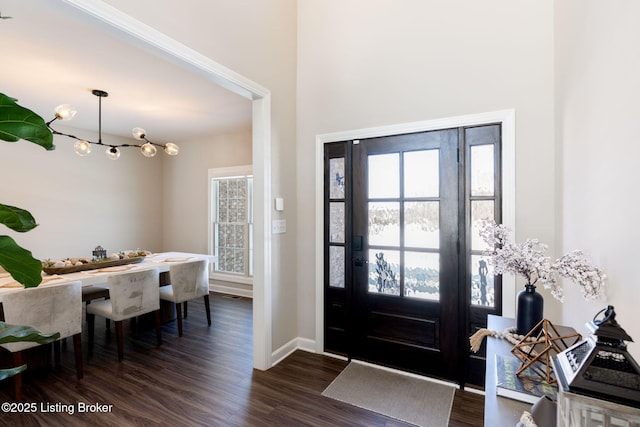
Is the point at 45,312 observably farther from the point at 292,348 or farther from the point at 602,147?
the point at 602,147

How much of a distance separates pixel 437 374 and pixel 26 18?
4271mm

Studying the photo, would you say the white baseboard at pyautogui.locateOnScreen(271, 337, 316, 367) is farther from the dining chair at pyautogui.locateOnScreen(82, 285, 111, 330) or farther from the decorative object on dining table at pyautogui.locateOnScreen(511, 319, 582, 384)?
the dining chair at pyautogui.locateOnScreen(82, 285, 111, 330)

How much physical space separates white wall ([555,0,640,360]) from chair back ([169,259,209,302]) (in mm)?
3619

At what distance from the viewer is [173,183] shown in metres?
6.25

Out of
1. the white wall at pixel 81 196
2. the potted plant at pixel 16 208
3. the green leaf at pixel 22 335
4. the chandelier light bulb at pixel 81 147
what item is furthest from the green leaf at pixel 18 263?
the white wall at pixel 81 196

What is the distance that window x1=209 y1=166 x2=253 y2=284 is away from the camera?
5402 millimetres

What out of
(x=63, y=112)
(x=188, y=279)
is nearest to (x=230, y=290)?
(x=188, y=279)

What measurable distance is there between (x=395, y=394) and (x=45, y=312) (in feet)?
9.45

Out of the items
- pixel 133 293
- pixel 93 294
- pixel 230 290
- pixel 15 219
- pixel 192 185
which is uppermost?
pixel 192 185

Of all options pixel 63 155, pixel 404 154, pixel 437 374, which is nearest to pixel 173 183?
pixel 63 155

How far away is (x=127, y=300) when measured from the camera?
3.01 metres

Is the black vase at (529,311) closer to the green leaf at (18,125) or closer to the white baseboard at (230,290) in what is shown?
the green leaf at (18,125)

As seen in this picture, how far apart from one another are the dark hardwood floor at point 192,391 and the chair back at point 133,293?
44 cm

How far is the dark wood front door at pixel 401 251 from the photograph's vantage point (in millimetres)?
2441
